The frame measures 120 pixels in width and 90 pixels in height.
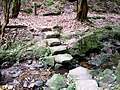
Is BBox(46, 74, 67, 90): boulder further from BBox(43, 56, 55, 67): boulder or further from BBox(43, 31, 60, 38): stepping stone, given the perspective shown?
BBox(43, 31, 60, 38): stepping stone

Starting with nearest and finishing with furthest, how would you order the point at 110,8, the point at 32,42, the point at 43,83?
the point at 43,83, the point at 32,42, the point at 110,8

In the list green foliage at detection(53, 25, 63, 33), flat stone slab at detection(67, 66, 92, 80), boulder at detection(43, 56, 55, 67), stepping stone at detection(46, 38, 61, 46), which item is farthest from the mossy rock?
flat stone slab at detection(67, 66, 92, 80)

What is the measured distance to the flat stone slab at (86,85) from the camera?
491cm

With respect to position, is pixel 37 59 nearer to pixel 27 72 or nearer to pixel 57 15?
pixel 27 72

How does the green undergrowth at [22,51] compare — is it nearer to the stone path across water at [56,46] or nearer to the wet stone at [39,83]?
the stone path across water at [56,46]

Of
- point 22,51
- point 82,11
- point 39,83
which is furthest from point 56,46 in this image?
point 82,11

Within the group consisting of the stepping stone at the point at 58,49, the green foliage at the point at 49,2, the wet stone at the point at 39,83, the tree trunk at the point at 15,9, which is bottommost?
the wet stone at the point at 39,83

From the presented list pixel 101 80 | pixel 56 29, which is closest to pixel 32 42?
pixel 56 29

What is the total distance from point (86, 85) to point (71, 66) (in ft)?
6.84

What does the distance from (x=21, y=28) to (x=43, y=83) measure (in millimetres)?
3564

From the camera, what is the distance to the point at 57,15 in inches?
509

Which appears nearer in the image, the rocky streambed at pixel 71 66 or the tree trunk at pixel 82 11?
the rocky streambed at pixel 71 66

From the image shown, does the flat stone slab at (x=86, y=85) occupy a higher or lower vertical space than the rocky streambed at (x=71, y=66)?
higher

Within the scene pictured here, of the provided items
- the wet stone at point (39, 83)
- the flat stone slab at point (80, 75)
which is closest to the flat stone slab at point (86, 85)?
the flat stone slab at point (80, 75)
